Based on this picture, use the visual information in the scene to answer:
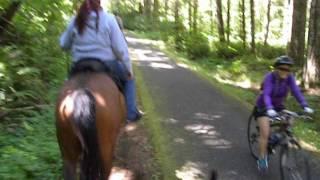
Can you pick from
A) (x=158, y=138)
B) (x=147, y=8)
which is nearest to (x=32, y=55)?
(x=158, y=138)

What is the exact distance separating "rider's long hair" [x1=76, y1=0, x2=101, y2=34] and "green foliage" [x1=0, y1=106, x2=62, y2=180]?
192 centimetres

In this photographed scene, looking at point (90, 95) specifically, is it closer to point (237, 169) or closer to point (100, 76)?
point (100, 76)

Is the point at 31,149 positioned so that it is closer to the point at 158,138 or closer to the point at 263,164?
the point at 158,138

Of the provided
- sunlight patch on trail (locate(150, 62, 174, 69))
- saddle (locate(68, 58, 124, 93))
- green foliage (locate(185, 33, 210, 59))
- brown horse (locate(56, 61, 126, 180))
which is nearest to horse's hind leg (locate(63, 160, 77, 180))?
brown horse (locate(56, 61, 126, 180))

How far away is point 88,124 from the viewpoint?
4762mm

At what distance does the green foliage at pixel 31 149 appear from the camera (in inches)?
242

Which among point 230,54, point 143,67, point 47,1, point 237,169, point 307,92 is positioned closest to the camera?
point 237,169

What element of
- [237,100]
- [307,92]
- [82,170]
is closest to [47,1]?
[82,170]

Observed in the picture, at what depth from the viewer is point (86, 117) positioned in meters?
4.74

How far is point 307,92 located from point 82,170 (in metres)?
12.0

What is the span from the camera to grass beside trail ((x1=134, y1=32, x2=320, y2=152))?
11552mm

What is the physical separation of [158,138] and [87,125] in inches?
187

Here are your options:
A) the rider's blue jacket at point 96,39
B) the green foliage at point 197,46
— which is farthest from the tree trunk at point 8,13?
the green foliage at point 197,46

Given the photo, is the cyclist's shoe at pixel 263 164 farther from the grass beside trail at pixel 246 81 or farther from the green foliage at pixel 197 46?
the green foliage at pixel 197 46
